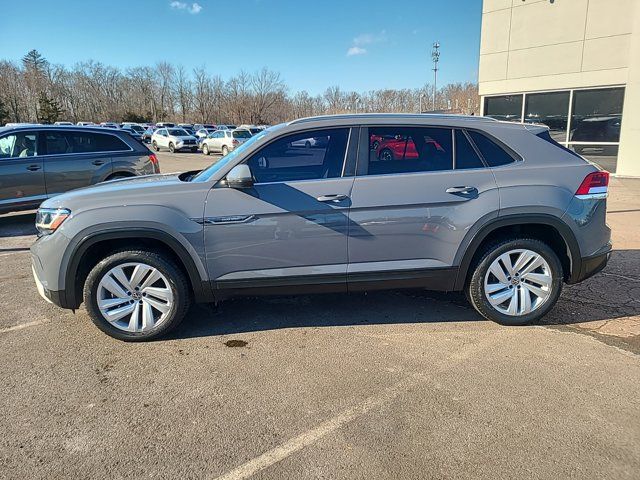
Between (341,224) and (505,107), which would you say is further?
(505,107)

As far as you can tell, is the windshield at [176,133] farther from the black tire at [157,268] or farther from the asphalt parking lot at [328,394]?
the black tire at [157,268]

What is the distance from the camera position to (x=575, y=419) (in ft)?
8.88

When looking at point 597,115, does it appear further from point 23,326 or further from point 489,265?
point 23,326

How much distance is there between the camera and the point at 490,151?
3.88m

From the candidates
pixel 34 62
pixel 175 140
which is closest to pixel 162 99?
pixel 34 62

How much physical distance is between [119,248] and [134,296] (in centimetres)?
42

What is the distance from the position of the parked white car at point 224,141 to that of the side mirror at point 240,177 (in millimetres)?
24714

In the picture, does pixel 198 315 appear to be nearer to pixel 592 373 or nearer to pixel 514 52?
pixel 592 373

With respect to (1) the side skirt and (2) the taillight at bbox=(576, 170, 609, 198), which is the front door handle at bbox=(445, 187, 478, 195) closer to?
(1) the side skirt

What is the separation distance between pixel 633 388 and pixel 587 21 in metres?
14.1

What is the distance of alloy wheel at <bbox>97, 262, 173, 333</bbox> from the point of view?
144 inches

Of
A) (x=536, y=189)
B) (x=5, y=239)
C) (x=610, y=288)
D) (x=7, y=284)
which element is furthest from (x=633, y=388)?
(x=5, y=239)

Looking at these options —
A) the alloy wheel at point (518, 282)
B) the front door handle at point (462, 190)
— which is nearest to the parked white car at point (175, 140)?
the front door handle at point (462, 190)

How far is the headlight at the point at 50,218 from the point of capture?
11.9 ft
